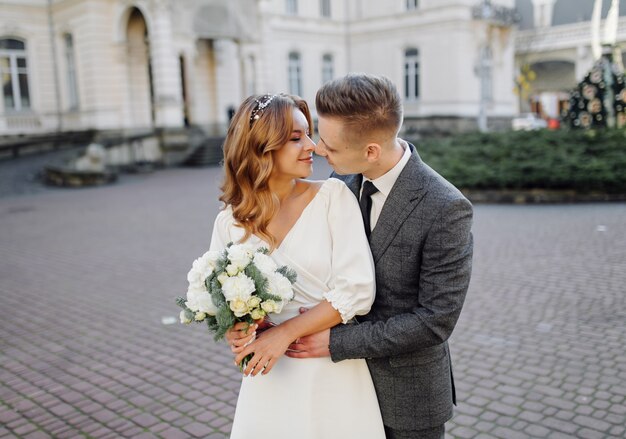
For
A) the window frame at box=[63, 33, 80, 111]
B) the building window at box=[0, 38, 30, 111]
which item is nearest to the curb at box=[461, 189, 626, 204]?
the window frame at box=[63, 33, 80, 111]

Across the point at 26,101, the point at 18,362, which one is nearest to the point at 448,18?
the point at 26,101

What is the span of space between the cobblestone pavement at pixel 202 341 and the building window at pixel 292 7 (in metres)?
25.1

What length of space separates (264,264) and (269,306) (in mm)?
136

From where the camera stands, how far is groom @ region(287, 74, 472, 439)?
192 cm

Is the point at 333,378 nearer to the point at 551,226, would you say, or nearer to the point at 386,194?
the point at 386,194

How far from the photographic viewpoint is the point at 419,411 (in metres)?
2.08

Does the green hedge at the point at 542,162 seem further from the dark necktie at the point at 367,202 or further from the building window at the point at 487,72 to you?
the building window at the point at 487,72

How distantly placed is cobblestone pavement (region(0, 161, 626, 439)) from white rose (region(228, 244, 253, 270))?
237 cm

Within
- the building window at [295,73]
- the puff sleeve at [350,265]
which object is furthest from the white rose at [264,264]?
the building window at [295,73]

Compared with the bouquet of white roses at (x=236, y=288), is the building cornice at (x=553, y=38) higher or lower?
higher

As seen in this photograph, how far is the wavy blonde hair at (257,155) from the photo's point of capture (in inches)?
82.7

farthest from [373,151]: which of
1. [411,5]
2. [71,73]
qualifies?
[411,5]

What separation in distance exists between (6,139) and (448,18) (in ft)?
72.0

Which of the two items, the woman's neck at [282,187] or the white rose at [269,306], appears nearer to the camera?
the white rose at [269,306]
